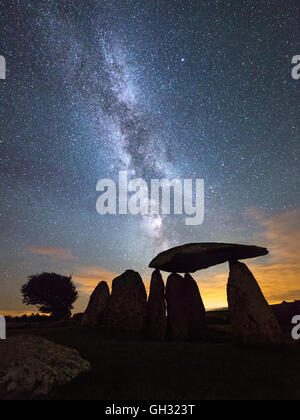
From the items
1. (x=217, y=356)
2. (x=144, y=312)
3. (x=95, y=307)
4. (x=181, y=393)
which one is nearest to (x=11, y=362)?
(x=181, y=393)

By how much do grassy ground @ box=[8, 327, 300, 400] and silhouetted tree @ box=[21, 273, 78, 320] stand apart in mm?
29466

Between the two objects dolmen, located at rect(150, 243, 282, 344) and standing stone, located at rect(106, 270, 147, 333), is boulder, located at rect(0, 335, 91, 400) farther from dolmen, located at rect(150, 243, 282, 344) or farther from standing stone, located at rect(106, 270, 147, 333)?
standing stone, located at rect(106, 270, 147, 333)

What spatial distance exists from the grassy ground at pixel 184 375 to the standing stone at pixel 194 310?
22.5ft

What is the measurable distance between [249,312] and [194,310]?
5079mm

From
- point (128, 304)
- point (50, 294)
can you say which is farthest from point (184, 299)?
point (50, 294)

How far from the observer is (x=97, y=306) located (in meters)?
24.4

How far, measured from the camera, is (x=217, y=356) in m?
11.3

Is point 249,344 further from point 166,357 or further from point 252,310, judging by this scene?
point 166,357

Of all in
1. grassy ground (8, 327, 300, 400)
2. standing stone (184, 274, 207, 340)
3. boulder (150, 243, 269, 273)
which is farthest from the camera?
standing stone (184, 274, 207, 340)

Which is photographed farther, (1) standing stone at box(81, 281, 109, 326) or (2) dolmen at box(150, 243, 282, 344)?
(1) standing stone at box(81, 281, 109, 326)

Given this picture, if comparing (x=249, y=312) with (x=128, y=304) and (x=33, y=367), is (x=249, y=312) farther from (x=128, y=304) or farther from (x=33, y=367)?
(x=33, y=367)

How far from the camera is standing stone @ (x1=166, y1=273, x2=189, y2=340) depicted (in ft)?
62.6

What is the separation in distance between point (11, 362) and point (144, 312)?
1305cm

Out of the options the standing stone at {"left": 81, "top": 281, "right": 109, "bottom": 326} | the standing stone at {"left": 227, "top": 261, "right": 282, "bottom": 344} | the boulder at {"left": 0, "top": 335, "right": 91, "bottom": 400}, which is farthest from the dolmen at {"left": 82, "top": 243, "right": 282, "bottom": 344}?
the boulder at {"left": 0, "top": 335, "right": 91, "bottom": 400}
